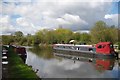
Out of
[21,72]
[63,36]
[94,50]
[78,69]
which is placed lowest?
[78,69]

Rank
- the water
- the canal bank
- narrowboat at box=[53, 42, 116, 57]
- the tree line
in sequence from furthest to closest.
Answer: the tree line < narrowboat at box=[53, 42, 116, 57] < the water < the canal bank

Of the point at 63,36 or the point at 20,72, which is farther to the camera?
the point at 63,36

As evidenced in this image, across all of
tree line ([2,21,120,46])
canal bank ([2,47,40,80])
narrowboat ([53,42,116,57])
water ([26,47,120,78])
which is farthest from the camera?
tree line ([2,21,120,46])

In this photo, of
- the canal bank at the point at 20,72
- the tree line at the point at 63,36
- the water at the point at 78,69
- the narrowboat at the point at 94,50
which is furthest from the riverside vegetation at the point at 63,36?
the canal bank at the point at 20,72

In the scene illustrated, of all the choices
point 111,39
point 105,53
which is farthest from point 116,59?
point 111,39

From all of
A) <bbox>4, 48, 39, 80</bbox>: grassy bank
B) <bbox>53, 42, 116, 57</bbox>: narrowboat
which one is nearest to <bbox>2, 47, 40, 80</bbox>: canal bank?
<bbox>4, 48, 39, 80</bbox>: grassy bank

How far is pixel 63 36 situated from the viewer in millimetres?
62312

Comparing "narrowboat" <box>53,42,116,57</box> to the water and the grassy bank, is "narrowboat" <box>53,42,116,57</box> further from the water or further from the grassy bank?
the grassy bank

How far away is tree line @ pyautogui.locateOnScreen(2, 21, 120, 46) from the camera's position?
3816 centimetres

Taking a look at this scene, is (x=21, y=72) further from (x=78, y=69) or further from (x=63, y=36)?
(x=63, y=36)

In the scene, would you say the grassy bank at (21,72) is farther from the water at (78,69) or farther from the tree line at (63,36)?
the tree line at (63,36)

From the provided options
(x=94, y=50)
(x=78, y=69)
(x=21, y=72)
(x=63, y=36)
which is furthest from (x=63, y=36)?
(x=21, y=72)

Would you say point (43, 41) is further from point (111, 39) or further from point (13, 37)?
point (111, 39)

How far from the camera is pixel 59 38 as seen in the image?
63.2 metres
